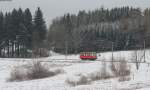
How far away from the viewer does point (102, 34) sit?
10438 cm

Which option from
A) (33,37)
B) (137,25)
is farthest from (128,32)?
(33,37)

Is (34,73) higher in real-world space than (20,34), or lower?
lower

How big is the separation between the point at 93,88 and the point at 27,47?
65.7 m

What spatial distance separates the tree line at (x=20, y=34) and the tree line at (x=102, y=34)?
6.61 meters

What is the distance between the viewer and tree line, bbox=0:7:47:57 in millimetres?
82188

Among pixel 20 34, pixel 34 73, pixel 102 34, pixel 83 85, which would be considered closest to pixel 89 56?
pixel 34 73

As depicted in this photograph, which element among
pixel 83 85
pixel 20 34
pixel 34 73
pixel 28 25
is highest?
pixel 28 25

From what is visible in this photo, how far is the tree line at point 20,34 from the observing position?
82188 mm

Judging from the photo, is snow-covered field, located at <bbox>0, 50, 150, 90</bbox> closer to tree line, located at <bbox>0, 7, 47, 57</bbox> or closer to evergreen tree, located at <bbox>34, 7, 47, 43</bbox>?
tree line, located at <bbox>0, 7, 47, 57</bbox>

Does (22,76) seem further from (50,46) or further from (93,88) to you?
(50,46)

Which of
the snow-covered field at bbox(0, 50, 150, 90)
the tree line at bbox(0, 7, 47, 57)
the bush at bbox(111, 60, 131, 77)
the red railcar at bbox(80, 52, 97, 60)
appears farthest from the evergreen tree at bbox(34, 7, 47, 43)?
the bush at bbox(111, 60, 131, 77)

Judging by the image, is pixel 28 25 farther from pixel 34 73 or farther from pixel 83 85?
pixel 83 85

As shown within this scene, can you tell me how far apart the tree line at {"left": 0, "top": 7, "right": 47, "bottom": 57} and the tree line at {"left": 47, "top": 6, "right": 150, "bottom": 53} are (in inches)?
260

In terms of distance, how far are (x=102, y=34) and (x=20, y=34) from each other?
110 feet
